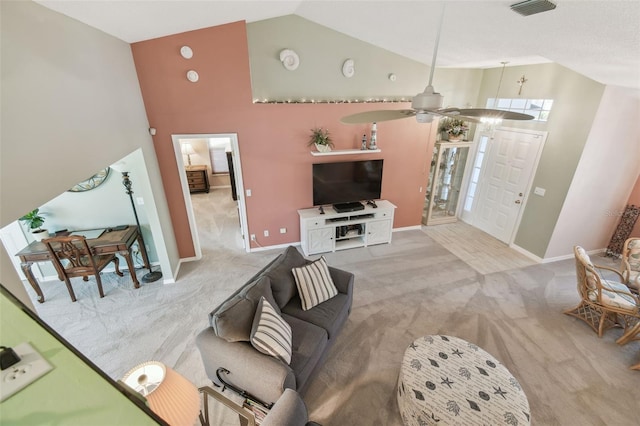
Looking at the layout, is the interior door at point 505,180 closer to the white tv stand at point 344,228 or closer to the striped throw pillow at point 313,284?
the white tv stand at point 344,228

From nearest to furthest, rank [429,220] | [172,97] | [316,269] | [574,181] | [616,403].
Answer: [616,403] < [316,269] < [172,97] < [574,181] < [429,220]

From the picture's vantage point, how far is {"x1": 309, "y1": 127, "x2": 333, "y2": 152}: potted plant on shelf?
4.27 m

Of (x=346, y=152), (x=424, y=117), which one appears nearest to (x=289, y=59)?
(x=346, y=152)

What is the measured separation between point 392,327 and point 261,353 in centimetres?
Result: 171

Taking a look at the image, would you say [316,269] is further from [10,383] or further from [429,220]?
[429,220]

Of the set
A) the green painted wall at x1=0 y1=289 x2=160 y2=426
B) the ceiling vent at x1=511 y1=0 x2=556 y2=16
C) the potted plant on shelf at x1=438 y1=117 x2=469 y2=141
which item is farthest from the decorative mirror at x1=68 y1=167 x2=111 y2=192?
the potted plant on shelf at x1=438 y1=117 x2=469 y2=141

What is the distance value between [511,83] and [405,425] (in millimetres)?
5340

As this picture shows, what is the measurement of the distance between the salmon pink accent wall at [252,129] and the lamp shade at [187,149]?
13.7 ft

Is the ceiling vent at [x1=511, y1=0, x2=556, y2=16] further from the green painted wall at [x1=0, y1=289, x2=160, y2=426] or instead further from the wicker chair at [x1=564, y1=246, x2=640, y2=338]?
the green painted wall at [x1=0, y1=289, x2=160, y2=426]

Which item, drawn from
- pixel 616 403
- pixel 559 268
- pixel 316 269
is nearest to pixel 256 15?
pixel 316 269


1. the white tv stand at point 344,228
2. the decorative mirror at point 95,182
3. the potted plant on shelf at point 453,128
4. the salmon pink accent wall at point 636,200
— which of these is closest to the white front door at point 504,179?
the potted plant on shelf at point 453,128

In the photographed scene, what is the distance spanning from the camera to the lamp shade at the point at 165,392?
1117 millimetres

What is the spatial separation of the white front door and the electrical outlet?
5801mm

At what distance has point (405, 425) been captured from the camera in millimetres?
2166
